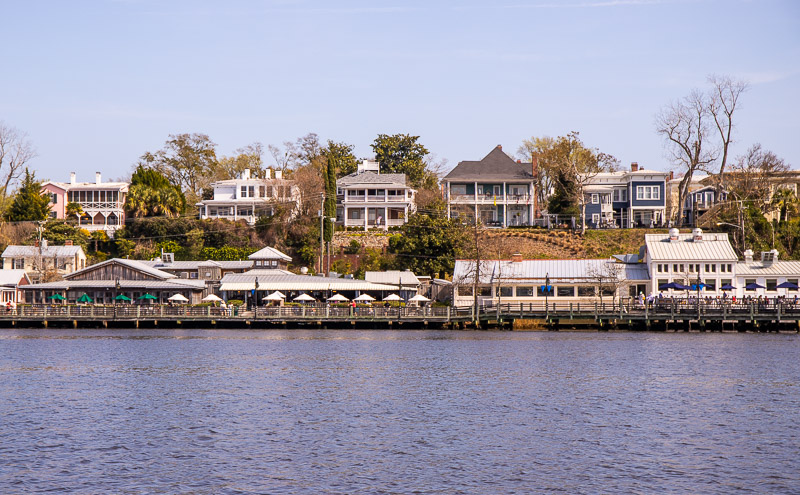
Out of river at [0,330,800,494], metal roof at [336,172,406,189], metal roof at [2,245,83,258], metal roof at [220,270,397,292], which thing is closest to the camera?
river at [0,330,800,494]

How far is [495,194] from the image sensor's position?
108938mm

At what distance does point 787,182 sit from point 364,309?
63049 mm

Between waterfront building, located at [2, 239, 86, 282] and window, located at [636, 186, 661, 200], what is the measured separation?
222 feet

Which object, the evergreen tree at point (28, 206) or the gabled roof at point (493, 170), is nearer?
the evergreen tree at point (28, 206)

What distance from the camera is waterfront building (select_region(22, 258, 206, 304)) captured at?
3226 inches

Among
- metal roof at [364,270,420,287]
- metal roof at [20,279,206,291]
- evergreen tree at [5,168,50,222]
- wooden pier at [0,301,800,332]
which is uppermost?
evergreen tree at [5,168,50,222]

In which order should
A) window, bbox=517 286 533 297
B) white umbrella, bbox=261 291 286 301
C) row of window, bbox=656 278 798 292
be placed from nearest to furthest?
white umbrella, bbox=261 291 286 301 → row of window, bbox=656 278 798 292 → window, bbox=517 286 533 297

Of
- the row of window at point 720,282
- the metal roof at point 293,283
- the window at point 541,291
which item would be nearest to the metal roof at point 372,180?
the metal roof at point 293,283

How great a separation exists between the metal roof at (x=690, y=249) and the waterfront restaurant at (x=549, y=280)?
2387 millimetres

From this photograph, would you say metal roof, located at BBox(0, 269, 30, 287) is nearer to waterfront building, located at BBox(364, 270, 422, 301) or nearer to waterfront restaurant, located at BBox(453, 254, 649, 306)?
waterfront building, located at BBox(364, 270, 422, 301)

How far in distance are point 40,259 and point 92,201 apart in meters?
19.9

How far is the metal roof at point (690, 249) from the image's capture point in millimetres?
80375

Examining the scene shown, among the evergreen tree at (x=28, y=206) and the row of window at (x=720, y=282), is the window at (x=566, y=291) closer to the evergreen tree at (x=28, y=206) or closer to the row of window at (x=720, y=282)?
the row of window at (x=720, y=282)

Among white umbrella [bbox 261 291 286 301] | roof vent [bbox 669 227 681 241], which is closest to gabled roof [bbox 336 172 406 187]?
white umbrella [bbox 261 291 286 301]
